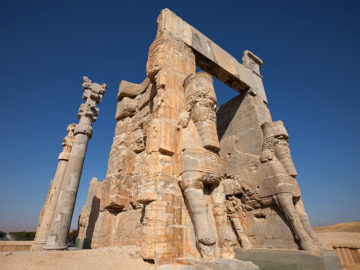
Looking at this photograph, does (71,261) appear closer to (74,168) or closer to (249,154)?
(74,168)

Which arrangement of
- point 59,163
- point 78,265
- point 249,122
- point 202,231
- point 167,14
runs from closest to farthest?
1. point 78,265
2. point 202,231
3. point 167,14
4. point 249,122
5. point 59,163

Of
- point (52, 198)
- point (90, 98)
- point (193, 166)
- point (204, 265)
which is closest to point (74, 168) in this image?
point (52, 198)

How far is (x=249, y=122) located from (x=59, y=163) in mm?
7422

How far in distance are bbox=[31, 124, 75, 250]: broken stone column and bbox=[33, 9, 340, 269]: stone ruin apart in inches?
53.4

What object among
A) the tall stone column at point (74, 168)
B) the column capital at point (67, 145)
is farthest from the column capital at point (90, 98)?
the column capital at point (67, 145)

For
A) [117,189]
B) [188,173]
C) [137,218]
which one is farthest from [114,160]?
[188,173]

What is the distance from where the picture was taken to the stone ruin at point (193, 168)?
3033 mm

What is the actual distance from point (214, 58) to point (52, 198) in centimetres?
737

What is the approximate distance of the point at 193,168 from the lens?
321 cm

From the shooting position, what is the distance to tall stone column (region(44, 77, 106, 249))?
5.30m

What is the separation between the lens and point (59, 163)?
8430mm

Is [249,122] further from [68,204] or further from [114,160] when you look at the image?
[68,204]

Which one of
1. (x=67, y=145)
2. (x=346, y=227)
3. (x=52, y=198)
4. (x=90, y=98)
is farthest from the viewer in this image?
(x=346, y=227)

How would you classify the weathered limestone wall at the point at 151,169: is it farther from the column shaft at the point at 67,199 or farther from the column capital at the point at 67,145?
the column capital at the point at 67,145
